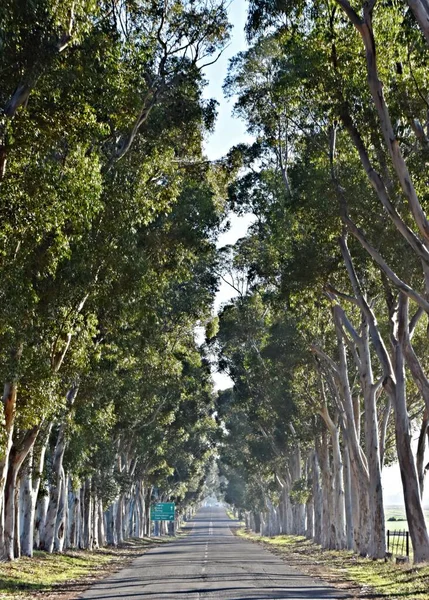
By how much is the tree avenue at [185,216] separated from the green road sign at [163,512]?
3615cm

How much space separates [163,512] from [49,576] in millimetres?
57175

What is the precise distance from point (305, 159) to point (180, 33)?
5297mm

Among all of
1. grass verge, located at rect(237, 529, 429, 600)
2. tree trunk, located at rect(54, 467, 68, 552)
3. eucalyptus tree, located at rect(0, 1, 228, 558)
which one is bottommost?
grass verge, located at rect(237, 529, 429, 600)

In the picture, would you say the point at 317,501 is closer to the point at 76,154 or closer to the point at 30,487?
the point at 30,487

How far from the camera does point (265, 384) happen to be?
52906 mm

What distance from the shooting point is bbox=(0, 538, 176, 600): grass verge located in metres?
20.9

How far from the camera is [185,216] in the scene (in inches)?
1205

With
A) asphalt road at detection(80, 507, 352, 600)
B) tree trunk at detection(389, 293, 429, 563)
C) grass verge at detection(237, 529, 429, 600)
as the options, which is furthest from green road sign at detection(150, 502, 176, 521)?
tree trunk at detection(389, 293, 429, 563)

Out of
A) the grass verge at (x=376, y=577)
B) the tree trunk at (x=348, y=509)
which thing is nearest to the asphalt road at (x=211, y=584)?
the grass verge at (x=376, y=577)

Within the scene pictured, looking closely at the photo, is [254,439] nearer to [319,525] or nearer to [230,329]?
[319,525]

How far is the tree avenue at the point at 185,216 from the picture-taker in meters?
17.6

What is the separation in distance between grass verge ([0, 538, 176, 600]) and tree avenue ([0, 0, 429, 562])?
1131 mm

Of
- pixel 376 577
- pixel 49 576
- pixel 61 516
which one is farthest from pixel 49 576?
pixel 61 516

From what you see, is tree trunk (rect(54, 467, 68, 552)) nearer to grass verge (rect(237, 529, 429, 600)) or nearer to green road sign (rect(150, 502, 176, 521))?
grass verge (rect(237, 529, 429, 600))
